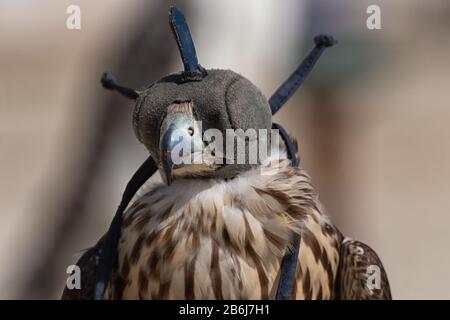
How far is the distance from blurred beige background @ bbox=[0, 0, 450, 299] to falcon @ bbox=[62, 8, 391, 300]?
85.2 inches

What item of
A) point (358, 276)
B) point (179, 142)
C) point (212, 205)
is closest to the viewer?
A: point (179, 142)

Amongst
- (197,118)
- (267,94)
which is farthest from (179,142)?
(267,94)

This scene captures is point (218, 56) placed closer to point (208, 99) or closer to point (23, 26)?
point (208, 99)

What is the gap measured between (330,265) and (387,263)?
12.9 feet

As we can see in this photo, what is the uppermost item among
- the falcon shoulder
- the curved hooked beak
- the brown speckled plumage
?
the curved hooked beak

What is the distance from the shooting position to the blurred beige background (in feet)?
16.5

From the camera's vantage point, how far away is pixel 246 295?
227cm

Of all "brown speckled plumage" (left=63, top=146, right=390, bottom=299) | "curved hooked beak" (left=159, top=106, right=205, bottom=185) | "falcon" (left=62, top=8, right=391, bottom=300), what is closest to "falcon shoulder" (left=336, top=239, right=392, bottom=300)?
"falcon" (left=62, top=8, right=391, bottom=300)

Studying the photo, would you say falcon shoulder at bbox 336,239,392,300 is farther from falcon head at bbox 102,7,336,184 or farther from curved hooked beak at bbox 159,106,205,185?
curved hooked beak at bbox 159,106,205,185

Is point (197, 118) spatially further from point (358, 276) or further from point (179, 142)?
point (358, 276)

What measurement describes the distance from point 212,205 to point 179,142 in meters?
0.24

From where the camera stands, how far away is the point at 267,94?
573 cm

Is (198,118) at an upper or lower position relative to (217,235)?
upper

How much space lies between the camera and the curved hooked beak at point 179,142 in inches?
80.4
